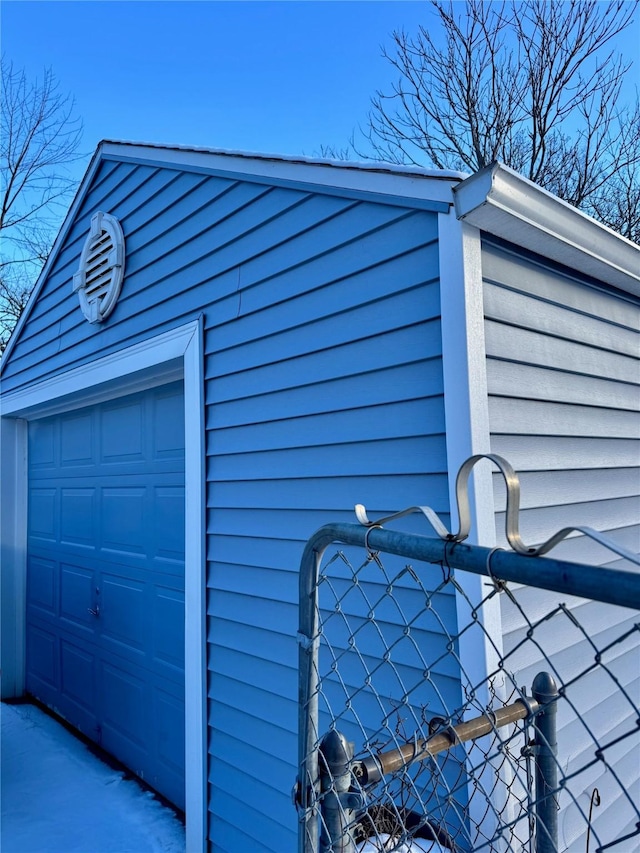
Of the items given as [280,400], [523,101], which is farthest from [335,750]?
[523,101]

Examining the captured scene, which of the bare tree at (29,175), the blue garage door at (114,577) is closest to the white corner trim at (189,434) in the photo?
the blue garage door at (114,577)

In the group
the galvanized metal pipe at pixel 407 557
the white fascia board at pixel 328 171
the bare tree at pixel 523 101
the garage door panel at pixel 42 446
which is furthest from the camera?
the bare tree at pixel 523 101

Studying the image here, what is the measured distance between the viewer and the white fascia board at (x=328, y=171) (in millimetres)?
1758

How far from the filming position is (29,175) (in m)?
10.7

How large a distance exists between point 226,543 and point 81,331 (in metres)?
2.05

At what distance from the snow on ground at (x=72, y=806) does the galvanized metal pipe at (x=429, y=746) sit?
7.48 feet

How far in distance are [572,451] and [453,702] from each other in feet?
3.48

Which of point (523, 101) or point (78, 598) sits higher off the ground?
point (523, 101)

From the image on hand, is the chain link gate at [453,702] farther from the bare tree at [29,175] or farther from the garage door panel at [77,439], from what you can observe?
the bare tree at [29,175]

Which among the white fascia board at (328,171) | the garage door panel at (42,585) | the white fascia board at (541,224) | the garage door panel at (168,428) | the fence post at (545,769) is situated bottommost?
the garage door panel at (42,585)

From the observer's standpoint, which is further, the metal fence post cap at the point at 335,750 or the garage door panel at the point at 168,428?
the garage door panel at the point at 168,428

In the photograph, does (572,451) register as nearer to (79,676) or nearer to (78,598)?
(78,598)

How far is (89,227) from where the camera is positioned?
3775mm

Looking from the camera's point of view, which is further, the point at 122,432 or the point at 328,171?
the point at 122,432
